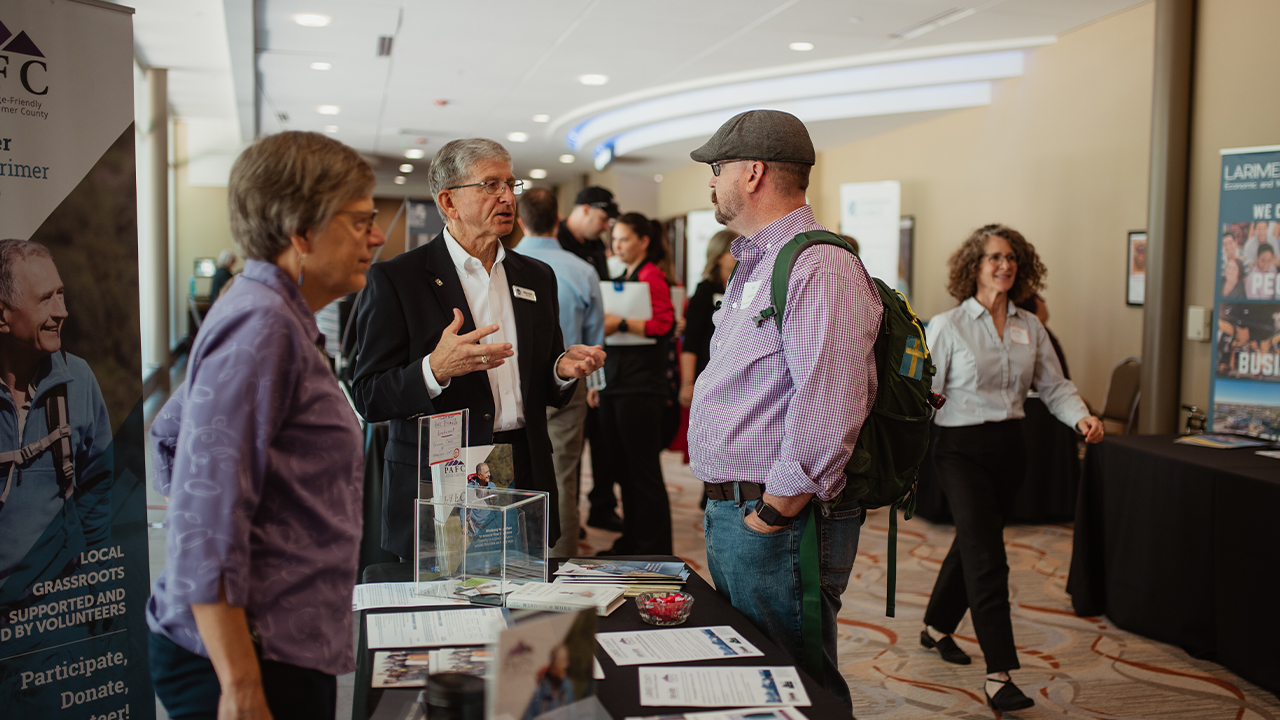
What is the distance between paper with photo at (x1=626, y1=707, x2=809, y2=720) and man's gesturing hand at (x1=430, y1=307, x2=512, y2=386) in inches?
35.1

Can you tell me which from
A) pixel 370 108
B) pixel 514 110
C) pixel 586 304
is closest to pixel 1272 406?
pixel 586 304

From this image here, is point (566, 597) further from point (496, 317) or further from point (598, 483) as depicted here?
point (598, 483)

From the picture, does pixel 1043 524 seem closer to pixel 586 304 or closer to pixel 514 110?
pixel 586 304

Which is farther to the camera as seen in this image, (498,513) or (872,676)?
(872,676)

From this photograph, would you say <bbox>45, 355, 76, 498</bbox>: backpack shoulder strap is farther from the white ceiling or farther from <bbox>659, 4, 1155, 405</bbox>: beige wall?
<bbox>659, 4, 1155, 405</bbox>: beige wall

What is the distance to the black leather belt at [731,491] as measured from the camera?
1778 mm

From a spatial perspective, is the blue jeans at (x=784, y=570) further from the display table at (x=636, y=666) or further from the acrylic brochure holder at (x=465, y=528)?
the acrylic brochure holder at (x=465, y=528)

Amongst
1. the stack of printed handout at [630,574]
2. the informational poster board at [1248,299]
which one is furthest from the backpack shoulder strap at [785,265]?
the informational poster board at [1248,299]

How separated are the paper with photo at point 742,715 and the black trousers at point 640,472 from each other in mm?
2975

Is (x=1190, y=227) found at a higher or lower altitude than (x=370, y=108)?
lower

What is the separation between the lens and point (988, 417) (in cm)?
298

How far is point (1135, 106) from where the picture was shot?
5.53 m

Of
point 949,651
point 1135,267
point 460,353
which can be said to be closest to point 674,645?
point 460,353

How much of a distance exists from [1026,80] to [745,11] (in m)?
2.34
